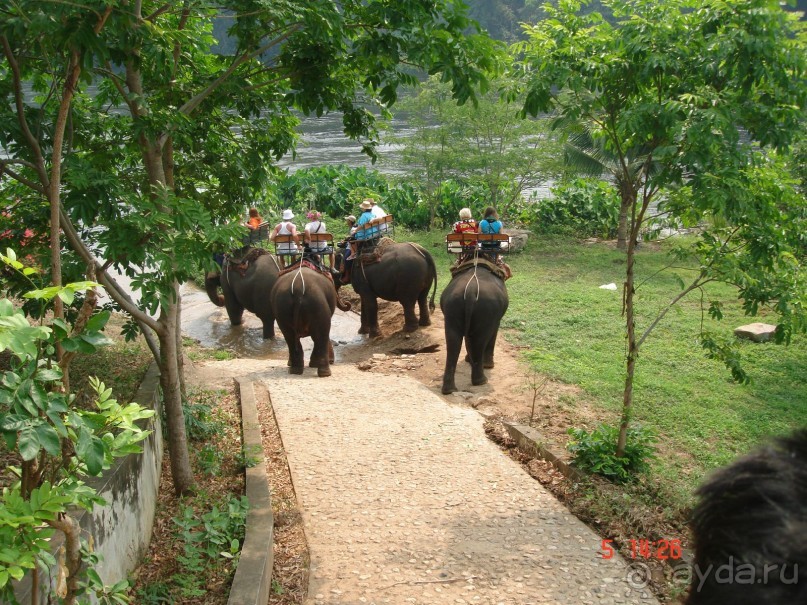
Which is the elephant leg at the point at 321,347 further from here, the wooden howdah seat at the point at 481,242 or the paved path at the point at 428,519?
the paved path at the point at 428,519

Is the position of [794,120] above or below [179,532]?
above

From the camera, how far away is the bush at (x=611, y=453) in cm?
620

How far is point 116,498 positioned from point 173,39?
3.00 metres

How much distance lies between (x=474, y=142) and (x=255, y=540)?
653 inches

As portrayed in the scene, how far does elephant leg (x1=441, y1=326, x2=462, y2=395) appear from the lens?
9719 mm

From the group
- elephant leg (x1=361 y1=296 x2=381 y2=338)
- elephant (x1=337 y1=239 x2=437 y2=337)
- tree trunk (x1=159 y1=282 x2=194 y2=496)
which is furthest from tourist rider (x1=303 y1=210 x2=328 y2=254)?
tree trunk (x1=159 y1=282 x2=194 y2=496)

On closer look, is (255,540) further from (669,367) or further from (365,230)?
(365,230)

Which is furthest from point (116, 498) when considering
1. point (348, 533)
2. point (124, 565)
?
point (348, 533)

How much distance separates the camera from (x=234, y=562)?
4699 millimetres

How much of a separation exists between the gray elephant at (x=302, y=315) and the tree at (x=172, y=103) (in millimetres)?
3806

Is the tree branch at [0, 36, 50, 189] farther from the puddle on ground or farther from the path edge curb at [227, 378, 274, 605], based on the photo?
the puddle on ground

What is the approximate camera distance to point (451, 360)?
979cm

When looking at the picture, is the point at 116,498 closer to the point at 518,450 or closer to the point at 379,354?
the point at 518,450

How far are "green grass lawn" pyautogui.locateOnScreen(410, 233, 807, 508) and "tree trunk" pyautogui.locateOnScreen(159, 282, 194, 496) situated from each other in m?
3.80
